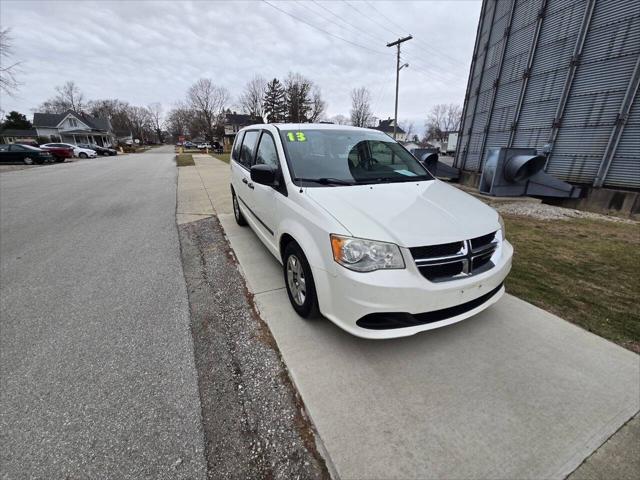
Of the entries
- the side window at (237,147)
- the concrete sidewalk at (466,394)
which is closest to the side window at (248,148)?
the side window at (237,147)

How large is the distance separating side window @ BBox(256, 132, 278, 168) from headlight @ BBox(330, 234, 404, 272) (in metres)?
1.54

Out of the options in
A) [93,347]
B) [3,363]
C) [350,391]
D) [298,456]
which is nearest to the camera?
[298,456]

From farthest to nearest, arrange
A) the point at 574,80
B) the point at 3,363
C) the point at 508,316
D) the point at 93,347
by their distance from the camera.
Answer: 1. the point at 574,80
2. the point at 508,316
3. the point at 93,347
4. the point at 3,363

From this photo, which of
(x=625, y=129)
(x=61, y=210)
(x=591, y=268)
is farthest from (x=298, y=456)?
(x=625, y=129)

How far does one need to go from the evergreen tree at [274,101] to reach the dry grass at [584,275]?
2230 inches

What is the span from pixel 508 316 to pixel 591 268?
208 centimetres

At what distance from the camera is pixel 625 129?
7172mm

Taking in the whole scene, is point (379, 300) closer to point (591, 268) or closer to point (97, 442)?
point (97, 442)

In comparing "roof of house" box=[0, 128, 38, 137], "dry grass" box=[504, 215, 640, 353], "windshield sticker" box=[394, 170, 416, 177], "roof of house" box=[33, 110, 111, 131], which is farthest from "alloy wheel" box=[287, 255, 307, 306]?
"roof of house" box=[0, 128, 38, 137]

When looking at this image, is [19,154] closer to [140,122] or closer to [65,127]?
[65,127]

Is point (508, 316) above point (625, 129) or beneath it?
A: beneath

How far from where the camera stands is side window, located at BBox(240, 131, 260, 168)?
4254mm

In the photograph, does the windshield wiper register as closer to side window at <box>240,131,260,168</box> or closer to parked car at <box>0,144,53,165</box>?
side window at <box>240,131,260,168</box>

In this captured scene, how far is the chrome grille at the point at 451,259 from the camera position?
80.8 inches
